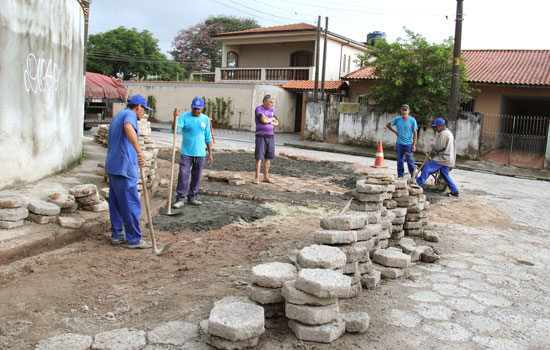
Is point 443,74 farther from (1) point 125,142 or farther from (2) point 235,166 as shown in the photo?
(1) point 125,142

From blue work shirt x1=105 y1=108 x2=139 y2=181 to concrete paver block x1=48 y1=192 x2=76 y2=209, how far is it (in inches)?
40.7

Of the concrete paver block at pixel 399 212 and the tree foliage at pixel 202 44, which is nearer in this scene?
the concrete paver block at pixel 399 212

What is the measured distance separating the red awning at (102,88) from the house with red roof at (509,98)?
466 inches

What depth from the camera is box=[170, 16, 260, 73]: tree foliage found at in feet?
153

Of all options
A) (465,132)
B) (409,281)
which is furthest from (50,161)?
(465,132)

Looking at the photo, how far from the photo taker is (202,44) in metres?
46.8

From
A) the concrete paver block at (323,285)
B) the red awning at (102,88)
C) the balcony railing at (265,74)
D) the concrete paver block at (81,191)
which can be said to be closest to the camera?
the concrete paver block at (323,285)

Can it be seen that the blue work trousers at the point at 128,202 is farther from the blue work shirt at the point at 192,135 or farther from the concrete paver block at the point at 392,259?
the concrete paver block at the point at 392,259

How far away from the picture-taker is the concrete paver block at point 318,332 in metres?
3.19

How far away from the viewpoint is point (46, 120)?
7387mm

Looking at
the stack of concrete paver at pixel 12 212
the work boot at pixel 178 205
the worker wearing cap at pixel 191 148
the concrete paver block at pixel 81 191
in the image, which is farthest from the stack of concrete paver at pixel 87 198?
the worker wearing cap at pixel 191 148

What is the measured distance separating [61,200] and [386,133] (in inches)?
652

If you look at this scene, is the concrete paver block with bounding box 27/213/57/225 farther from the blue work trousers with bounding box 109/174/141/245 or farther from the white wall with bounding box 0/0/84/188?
the white wall with bounding box 0/0/84/188

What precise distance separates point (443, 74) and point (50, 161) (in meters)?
15.7
